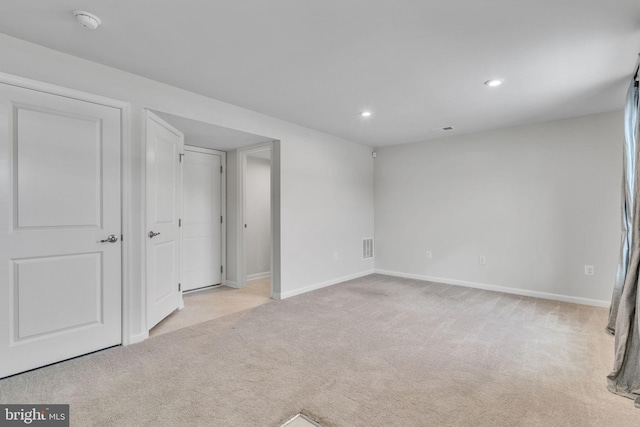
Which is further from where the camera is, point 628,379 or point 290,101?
point 290,101

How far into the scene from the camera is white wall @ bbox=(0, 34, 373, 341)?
2.40 metres

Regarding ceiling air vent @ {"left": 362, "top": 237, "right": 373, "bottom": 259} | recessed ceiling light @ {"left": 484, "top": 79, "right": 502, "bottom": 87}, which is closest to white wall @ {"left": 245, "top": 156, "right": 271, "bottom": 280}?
ceiling air vent @ {"left": 362, "top": 237, "right": 373, "bottom": 259}

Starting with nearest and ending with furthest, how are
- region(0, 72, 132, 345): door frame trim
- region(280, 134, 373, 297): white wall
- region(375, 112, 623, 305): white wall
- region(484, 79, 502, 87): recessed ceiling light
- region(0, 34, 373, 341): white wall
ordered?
region(0, 34, 373, 341): white wall, region(0, 72, 132, 345): door frame trim, region(484, 79, 502, 87): recessed ceiling light, region(375, 112, 623, 305): white wall, region(280, 134, 373, 297): white wall

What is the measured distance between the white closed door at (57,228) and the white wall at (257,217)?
2.76 m

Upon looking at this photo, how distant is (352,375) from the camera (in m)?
2.18

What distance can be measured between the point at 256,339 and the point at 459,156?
13.3 feet

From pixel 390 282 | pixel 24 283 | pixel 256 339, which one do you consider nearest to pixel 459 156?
pixel 390 282

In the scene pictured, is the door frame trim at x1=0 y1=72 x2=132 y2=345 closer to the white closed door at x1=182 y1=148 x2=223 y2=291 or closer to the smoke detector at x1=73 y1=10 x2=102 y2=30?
the smoke detector at x1=73 y1=10 x2=102 y2=30

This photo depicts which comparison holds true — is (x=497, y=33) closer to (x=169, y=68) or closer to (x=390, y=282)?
(x=169, y=68)

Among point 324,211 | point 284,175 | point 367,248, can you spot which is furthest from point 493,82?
point 367,248

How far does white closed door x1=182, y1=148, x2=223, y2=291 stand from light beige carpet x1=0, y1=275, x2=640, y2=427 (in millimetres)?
1461

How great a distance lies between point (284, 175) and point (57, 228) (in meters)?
2.45

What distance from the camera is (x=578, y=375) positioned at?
217cm

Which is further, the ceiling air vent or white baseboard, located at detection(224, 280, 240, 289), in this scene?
the ceiling air vent
